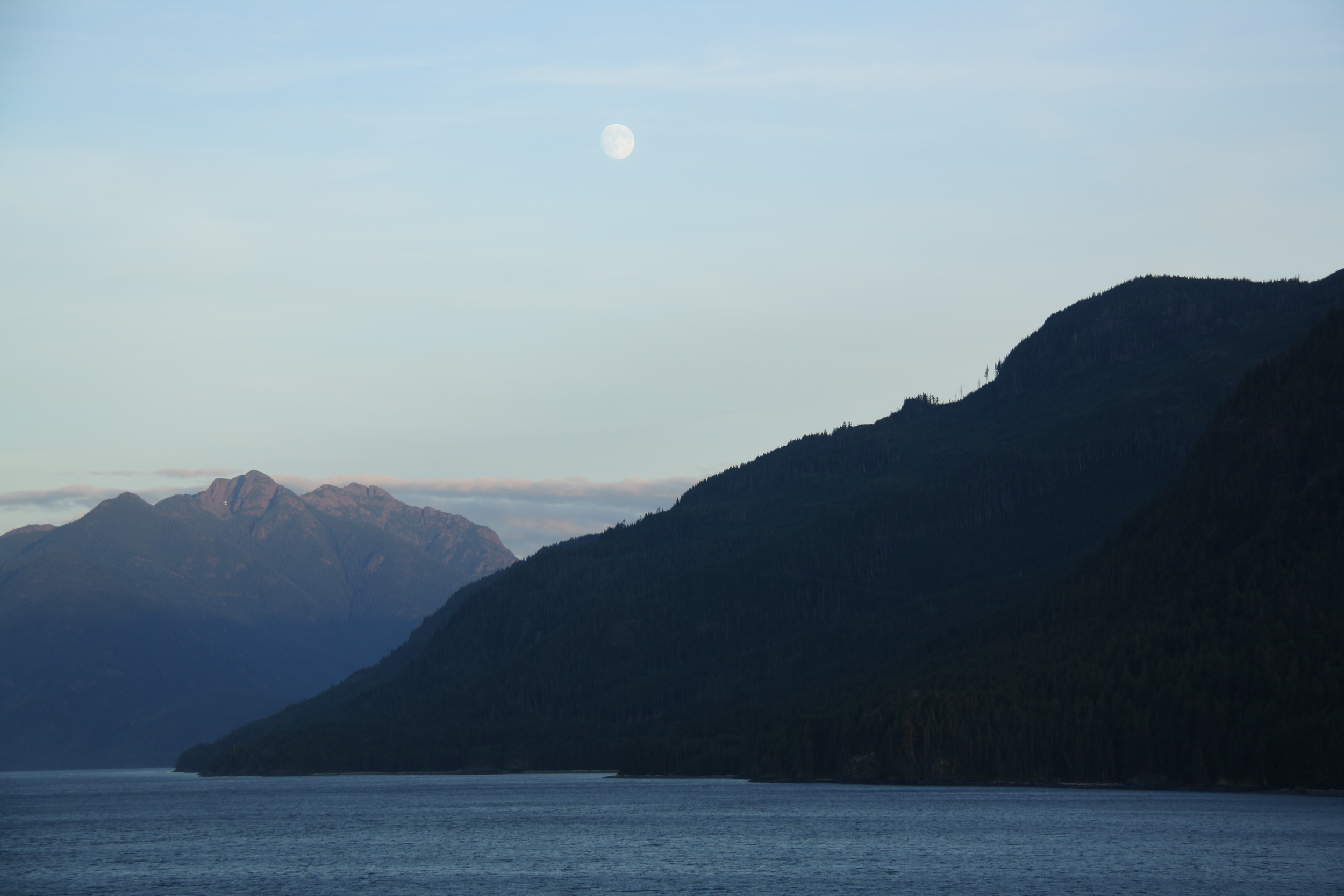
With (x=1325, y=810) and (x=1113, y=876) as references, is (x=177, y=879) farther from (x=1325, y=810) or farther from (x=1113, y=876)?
(x=1325, y=810)

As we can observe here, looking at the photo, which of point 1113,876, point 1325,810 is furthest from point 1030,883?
point 1325,810

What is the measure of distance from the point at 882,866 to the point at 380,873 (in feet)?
190

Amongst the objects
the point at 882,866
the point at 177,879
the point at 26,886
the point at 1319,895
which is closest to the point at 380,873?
the point at 177,879

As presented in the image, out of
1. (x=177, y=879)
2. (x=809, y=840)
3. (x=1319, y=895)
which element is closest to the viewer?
(x=1319, y=895)

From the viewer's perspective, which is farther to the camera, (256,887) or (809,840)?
(809,840)

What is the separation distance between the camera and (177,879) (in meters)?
152

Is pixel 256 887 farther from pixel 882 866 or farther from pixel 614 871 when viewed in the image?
pixel 882 866

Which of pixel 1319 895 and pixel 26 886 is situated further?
pixel 26 886

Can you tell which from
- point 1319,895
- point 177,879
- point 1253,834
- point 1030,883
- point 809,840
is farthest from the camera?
point 809,840

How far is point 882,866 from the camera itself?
15388 centimetres

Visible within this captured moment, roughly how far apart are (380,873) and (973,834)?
268 feet

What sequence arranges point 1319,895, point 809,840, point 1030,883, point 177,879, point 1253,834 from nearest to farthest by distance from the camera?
1. point 1319,895
2. point 1030,883
3. point 177,879
4. point 1253,834
5. point 809,840

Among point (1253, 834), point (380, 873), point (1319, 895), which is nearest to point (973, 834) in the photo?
point (1253, 834)

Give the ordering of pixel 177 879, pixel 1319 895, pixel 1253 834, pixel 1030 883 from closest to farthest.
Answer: pixel 1319 895, pixel 1030 883, pixel 177 879, pixel 1253 834
